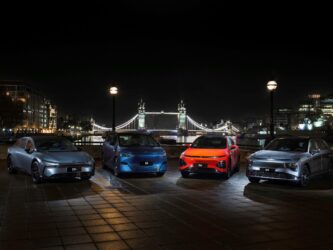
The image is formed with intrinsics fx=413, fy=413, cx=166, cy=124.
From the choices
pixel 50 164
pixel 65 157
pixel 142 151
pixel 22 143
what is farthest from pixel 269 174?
pixel 22 143

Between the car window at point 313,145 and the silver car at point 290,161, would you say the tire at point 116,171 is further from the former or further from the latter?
the car window at point 313,145

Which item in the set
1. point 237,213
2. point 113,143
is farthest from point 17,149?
point 237,213

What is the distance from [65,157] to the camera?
39.8 feet

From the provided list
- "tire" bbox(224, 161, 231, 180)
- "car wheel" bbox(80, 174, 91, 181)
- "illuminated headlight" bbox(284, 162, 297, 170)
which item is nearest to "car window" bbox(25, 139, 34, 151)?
"car wheel" bbox(80, 174, 91, 181)

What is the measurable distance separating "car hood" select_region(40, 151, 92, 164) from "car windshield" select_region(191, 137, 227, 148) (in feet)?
13.6

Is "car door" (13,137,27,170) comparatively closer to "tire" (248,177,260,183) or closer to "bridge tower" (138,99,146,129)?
"tire" (248,177,260,183)

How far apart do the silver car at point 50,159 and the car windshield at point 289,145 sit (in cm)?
578

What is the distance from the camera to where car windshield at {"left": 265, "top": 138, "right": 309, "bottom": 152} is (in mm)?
12594

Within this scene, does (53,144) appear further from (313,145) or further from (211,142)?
(313,145)

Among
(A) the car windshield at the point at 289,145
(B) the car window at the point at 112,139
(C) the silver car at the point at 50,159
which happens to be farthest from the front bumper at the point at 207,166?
(C) the silver car at the point at 50,159

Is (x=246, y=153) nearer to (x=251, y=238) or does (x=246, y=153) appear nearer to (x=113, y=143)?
(x=113, y=143)

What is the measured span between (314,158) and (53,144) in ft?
26.8

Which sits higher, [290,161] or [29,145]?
[29,145]

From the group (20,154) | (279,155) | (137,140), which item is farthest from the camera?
(137,140)
